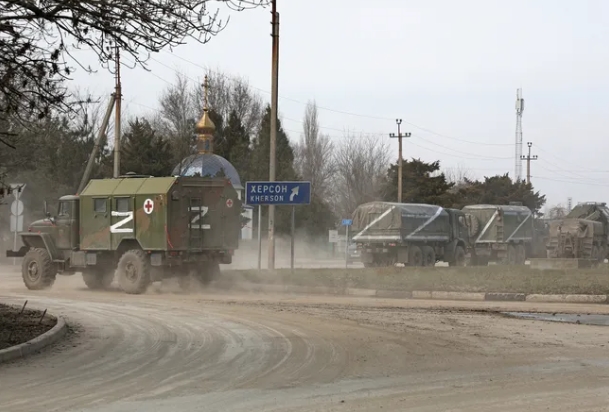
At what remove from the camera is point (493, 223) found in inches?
1587

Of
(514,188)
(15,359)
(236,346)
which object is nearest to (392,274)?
(236,346)

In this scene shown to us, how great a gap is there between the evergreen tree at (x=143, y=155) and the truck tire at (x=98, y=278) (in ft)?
91.2

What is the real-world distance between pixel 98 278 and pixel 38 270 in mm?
1664

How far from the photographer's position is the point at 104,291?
878 inches

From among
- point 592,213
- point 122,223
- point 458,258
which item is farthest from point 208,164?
point 122,223

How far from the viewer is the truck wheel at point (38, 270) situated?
73.1 ft

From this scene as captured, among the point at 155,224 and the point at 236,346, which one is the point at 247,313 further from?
the point at 155,224

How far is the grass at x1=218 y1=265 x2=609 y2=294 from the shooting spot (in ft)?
A: 63.2

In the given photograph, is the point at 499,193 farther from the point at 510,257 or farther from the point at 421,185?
the point at 510,257

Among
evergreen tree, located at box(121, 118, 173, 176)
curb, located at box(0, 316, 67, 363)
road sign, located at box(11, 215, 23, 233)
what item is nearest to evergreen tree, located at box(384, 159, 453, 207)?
evergreen tree, located at box(121, 118, 173, 176)

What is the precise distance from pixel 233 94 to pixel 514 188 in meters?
29.3

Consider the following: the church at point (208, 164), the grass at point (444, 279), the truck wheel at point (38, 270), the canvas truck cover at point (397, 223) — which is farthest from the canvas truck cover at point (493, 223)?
the truck wheel at point (38, 270)

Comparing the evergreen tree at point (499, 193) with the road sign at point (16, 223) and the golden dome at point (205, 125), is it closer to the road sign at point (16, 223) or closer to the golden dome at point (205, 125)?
the golden dome at point (205, 125)

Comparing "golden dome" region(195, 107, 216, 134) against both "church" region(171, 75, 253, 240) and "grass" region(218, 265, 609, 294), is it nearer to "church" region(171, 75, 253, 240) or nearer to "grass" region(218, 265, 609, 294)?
"church" region(171, 75, 253, 240)
